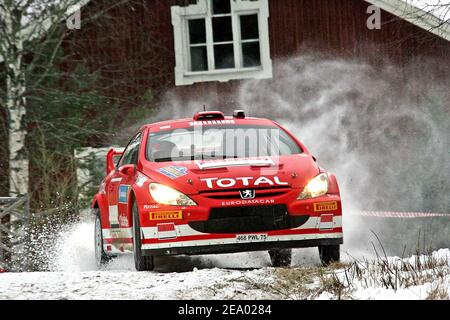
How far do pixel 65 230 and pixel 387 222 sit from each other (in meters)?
8.38

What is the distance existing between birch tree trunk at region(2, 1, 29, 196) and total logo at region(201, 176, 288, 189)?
11182 mm

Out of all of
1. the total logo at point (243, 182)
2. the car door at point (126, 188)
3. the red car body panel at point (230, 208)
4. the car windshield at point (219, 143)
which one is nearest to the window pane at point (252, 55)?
the car door at point (126, 188)

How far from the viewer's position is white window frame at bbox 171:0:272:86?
23.6 metres

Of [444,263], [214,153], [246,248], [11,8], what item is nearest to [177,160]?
[214,153]

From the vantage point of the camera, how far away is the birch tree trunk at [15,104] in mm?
21062

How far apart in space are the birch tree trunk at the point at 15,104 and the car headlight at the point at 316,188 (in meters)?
11.2

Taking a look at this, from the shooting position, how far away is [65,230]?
55.6 feet

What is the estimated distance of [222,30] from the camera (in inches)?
938

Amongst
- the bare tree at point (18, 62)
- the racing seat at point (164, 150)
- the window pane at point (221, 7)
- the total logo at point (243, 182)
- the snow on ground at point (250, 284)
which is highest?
the window pane at point (221, 7)

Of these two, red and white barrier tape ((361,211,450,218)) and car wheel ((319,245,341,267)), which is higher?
car wheel ((319,245,341,267))

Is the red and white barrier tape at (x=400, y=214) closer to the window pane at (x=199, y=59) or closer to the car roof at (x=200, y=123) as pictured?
the window pane at (x=199, y=59)

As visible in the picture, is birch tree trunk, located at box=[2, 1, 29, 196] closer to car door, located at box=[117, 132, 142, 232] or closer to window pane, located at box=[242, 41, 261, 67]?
window pane, located at box=[242, 41, 261, 67]

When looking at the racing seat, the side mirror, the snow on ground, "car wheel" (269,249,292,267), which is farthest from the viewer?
"car wheel" (269,249,292,267)

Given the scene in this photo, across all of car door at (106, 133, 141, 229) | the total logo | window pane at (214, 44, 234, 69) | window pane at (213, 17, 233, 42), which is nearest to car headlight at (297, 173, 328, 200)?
the total logo
